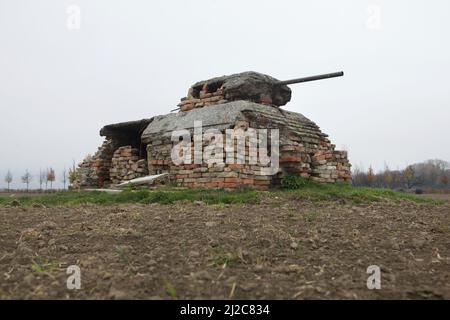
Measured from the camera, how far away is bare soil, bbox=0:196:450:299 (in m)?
2.04

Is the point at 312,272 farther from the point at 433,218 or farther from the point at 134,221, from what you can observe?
the point at 433,218

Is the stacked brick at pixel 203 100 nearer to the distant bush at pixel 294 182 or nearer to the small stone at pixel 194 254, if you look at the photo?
the distant bush at pixel 294 182

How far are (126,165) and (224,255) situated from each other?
855cm

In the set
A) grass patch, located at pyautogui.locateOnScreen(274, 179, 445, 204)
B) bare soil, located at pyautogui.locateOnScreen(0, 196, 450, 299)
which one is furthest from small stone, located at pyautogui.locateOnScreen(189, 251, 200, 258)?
grass patch, located at pyautogui.locateOnScreen(274, 179, 445, 204)

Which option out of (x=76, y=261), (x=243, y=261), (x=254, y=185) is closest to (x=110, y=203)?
(x=254, y=185)

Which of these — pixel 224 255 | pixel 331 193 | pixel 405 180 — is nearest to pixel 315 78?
pixel 331 193

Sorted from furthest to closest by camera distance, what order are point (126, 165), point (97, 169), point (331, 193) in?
1. point (97, 169)
2. point (126, 165)
3. point (331, 193)

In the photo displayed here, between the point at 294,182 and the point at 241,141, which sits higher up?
the point at 241,141

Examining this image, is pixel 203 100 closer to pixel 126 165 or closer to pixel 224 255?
pixel 126 165

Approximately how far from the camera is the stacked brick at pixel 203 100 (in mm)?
9148

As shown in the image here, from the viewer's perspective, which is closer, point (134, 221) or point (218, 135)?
point (134, 221)

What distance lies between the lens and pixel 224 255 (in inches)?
105

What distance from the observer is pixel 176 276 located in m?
2.24

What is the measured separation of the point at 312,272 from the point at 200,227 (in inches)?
62.9
